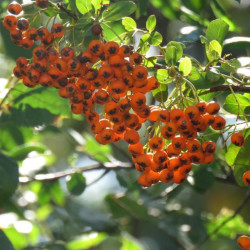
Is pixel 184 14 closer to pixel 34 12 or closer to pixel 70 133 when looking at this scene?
pixel 34 12

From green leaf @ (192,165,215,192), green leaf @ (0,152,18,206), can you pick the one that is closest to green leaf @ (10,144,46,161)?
green leaf @ (0,152,18,206)

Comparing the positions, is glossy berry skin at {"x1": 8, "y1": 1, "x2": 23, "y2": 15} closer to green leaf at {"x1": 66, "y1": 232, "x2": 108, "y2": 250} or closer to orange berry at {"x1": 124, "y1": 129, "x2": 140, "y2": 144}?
orange berry at {"x1": 124, "y1": 129, "x2": 140, "y2": 144}

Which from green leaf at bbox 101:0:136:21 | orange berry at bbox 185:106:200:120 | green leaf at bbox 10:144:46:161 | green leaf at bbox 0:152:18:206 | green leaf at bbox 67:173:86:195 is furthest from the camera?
green leaf at bbox 67:173:86:195

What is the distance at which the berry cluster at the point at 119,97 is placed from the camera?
1838 mm

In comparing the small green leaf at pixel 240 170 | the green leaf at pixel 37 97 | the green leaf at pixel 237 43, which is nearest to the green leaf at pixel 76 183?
the green leaf at pixel 37 97

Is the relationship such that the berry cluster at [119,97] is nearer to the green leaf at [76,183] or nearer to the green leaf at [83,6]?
the green leaf at [83,6]

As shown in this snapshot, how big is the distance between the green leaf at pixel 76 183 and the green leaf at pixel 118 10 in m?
1.53

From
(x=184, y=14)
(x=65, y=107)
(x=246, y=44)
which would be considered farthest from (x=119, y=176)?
(x=246, y=44)

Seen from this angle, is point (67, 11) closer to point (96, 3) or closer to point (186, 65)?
point (96, 3)

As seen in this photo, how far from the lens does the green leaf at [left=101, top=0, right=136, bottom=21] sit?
6.66 feet

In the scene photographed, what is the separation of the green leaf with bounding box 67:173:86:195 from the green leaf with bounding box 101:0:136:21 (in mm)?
1530

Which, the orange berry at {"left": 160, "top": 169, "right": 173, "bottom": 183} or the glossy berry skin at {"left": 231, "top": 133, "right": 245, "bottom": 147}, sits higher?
the glossy berry skin at {"left": 231, "top": 133, "right": 245, "bottom": 147}

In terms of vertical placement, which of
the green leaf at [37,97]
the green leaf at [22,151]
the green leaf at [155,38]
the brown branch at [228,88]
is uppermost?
the green leaf at [155,38]

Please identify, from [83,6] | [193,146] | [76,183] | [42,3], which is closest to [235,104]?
[193,146]
